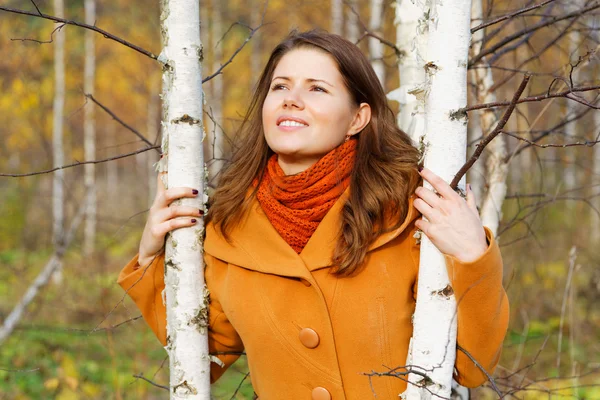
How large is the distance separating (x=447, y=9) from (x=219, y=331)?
141 centimetres

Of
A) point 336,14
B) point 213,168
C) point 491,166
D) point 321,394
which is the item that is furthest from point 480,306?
point 213,168

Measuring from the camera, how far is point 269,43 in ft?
44.3

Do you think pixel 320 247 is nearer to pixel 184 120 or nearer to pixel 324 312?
pixel 324 312

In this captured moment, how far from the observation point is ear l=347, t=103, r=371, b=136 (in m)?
2.12

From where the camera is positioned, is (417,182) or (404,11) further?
(404,11)

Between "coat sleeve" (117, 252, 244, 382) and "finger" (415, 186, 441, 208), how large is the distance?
844mm

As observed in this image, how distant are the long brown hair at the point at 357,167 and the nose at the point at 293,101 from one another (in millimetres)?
208

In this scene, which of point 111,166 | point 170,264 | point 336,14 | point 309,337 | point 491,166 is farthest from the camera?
point 111,166

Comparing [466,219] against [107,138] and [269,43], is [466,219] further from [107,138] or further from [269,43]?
[107,138]

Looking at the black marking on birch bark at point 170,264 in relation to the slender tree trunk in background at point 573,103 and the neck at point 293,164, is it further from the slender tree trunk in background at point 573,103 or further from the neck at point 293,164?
the slender tree trunk in background at point 573,103

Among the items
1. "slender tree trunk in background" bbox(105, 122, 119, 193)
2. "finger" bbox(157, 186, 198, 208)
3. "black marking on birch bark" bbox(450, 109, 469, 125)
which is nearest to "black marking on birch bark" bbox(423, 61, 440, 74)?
"black marking on birch bark" bbox(450, 109, 469, 125)

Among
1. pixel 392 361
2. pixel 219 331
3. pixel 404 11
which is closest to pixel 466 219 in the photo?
pixel 392 361

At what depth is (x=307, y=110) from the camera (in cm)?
199

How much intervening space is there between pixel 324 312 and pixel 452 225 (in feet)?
1.81
